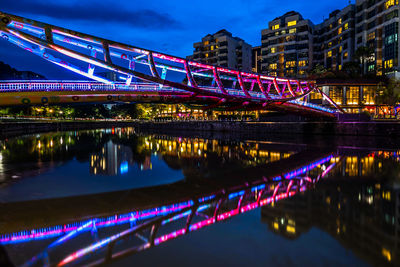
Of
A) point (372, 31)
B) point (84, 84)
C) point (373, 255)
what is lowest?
point (373, 255)

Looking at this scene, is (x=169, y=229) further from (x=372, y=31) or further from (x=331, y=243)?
(x=372, y=31)

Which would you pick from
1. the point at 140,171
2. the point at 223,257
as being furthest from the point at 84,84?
the point at 223,257

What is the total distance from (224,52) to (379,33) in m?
60.2

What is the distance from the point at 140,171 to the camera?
14703 millimetres

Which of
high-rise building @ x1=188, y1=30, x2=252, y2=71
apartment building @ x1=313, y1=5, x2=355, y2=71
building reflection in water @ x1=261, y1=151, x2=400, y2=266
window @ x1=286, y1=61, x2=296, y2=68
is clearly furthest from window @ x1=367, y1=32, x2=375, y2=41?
building reflection in water @ x1=261, y1=151, x2=400, y2=266

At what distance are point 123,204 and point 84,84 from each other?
38.8 ft

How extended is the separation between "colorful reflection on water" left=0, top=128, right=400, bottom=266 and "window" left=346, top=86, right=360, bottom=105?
52660 mm

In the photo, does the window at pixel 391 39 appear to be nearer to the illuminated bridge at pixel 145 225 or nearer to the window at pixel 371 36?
the window at pixel 371 36

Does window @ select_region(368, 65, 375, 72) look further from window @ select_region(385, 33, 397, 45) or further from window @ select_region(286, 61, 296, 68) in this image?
window @ select_region(286, 61, 296, 68)

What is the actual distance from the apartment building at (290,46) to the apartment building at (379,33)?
66.7 ft

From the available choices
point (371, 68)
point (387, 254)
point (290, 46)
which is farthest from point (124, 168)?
point (290, 46)

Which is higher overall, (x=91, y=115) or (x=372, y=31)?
(x=372, y=31)

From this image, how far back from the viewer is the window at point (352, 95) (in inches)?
2343

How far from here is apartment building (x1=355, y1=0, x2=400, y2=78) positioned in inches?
2613
